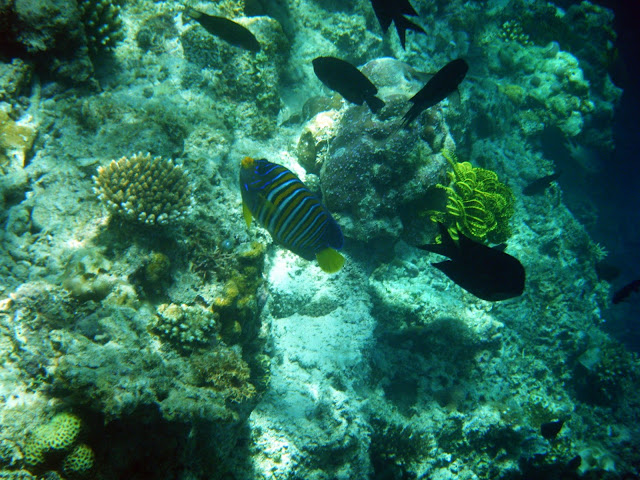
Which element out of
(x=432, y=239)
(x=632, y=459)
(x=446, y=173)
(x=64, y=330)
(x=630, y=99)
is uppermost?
(x=630, y=99)

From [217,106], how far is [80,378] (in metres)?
4.33

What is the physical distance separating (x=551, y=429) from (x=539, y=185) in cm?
580

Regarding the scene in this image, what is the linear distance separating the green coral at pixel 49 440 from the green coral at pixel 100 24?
507 centimetres

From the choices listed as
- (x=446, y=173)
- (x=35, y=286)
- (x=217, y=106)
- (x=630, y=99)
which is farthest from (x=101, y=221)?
(x=630, y=99)

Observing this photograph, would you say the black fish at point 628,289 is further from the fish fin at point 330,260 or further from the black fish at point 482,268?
the fish fin at point 330,260

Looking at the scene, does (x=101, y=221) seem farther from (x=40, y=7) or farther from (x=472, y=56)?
(x=472, y=56)

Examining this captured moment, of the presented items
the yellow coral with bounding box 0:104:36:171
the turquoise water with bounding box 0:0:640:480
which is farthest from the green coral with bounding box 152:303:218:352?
the yellow coral with bounding box 0:104:36:171

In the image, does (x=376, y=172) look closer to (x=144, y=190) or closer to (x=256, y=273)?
(x=256, y=273)

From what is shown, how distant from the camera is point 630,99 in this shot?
13820mm

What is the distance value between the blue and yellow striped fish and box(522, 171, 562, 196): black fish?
772 centimetres

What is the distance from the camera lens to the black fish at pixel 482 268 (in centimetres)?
267

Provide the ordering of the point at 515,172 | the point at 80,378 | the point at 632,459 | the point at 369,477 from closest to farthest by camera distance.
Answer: the point at 80,378, the point at 369,477, the point at 632,459, the point at 515,172

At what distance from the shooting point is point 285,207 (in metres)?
2.26

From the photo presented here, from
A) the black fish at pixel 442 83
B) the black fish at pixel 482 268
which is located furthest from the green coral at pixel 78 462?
the black fish at pixel 442 83
